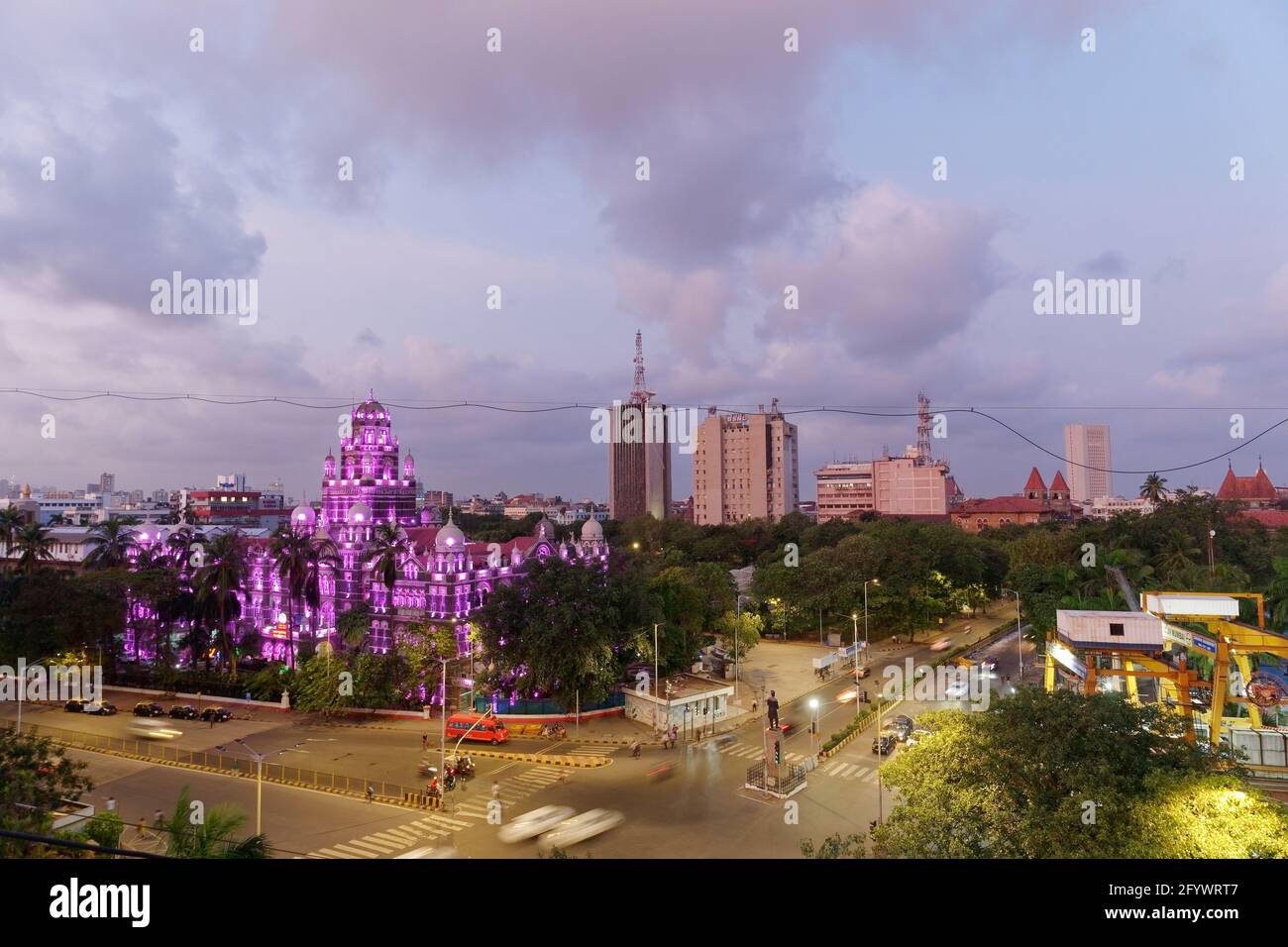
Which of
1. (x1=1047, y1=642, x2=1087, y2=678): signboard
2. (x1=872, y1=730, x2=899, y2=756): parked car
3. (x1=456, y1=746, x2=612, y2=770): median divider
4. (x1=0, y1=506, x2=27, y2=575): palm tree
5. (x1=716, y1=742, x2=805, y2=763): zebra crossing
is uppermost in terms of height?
(x1=0, y1=506, x2=27, y2=575): palm tree

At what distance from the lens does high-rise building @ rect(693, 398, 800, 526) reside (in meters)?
143

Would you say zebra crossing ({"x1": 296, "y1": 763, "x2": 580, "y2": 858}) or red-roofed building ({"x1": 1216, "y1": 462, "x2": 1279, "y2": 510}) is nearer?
zebra crossing ({"x1": 296, "y1": 763, "x2": 580, "y2": 858})

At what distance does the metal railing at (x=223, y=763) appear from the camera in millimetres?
26906

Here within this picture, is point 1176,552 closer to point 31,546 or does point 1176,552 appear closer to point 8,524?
point 31,546

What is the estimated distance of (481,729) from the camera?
109ft

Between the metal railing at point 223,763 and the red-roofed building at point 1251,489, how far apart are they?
12542cm

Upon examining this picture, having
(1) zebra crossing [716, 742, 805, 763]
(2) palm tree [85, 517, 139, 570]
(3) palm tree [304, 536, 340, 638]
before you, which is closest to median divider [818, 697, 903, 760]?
(1) zebra crossing [716, 742, 805, 763]

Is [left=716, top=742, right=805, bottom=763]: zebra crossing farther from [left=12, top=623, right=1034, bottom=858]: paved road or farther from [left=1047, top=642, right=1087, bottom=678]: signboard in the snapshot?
[left=1047, top=642, right=1087, bottom=678]: signboard

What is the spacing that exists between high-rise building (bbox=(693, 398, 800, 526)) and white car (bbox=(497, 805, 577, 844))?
120042 millimetres

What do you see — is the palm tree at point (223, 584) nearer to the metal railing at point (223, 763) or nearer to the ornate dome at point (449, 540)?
the metal railing at point (223, 763)

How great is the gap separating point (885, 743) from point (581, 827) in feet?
51.1

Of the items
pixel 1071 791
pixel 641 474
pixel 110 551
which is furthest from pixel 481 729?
pixel 641 474

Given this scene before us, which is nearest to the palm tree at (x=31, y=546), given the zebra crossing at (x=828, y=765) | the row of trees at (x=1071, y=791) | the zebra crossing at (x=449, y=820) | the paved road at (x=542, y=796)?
the paved road at (x=542, y=796)

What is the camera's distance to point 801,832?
22797 millimetres
